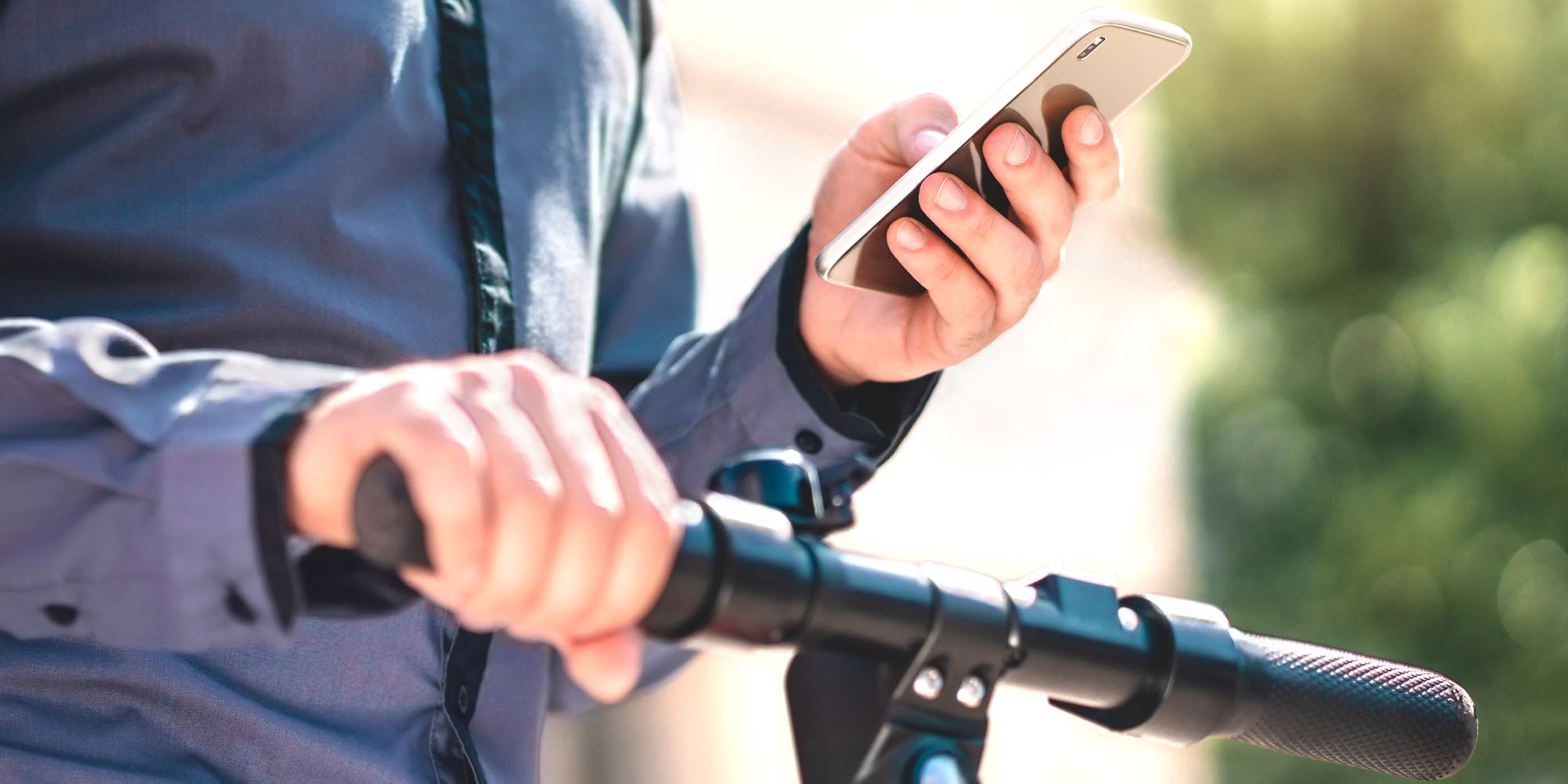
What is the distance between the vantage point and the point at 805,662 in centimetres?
61

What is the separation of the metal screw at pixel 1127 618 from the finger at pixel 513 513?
14.0 inches

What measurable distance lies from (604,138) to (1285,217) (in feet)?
10.1

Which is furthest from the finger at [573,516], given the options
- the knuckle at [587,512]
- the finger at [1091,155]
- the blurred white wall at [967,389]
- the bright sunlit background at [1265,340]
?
the bright sunlit background at [1265,340]

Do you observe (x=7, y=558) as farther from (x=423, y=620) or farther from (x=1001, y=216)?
(x=1001, y=216)

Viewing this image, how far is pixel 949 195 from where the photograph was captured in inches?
32.3

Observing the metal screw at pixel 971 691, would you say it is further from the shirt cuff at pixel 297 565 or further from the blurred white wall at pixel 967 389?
the blurred white wall at pixel 967 389

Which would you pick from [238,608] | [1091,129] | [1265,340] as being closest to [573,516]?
[238,608]

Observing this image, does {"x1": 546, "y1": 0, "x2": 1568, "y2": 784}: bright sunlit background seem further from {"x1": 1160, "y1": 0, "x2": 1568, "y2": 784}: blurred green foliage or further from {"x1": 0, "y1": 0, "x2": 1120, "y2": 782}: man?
{"x1": 0, "y1": 0, "x2": 1120, "y2": 782}: man

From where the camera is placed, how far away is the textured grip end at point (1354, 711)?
27.0 inches

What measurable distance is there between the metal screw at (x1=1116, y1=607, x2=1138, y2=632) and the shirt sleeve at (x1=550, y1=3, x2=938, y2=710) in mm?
299

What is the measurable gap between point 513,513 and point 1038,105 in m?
0.56

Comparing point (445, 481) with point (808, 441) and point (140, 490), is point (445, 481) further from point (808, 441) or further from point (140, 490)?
point (808, 441)

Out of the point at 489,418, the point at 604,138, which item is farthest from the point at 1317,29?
the point at 489,418

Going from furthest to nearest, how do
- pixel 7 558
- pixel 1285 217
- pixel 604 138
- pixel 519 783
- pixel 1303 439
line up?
pixel 1285 217 → pixel 1303 439 → pixel 604 138 → pixel 519 783 → pixel 7 558
